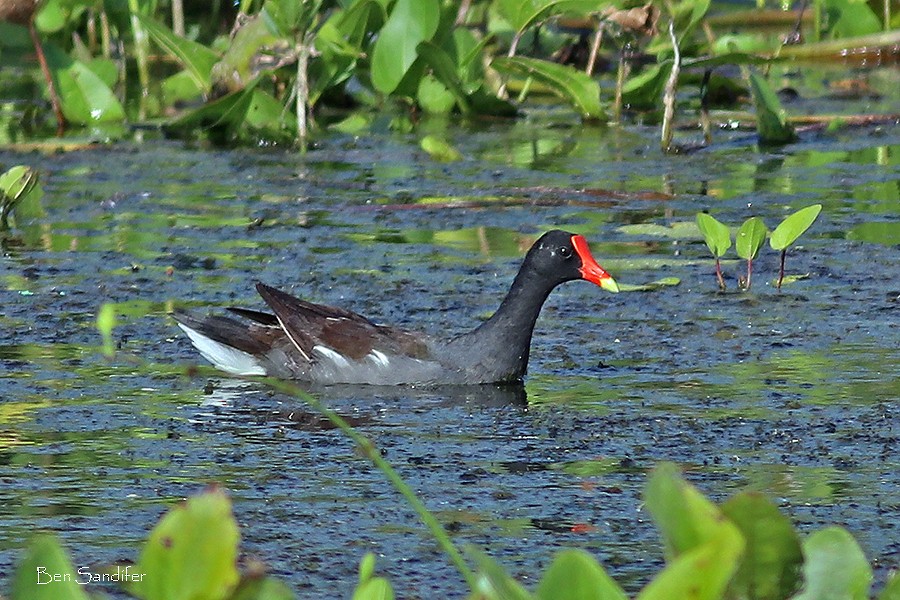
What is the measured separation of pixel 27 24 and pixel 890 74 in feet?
21.2

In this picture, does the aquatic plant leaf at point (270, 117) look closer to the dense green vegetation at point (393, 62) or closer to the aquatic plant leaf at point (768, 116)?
the dense green vegetation at point (393, 62)

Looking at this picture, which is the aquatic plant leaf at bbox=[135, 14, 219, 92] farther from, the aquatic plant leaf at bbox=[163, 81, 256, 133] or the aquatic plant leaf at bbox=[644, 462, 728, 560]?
the aquatic plant leaf at bbox=[644, 462, 728, 560]

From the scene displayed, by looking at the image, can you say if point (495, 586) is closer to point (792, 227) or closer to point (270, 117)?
point (792, 227)

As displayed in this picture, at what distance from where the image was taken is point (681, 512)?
97.3 inches

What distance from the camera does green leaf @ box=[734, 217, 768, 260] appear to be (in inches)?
281

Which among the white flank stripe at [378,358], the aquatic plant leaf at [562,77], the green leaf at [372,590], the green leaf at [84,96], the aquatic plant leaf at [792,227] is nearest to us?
the green leaf at [372,590]

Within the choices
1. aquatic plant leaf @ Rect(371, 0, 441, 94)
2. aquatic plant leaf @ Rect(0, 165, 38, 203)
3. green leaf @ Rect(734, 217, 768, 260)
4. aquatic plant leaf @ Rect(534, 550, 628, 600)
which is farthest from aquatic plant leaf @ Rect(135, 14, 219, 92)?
aquatic plant leaf @ Rect(534, 550, 628, 600)

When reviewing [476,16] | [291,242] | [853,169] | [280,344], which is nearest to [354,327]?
[280,344]

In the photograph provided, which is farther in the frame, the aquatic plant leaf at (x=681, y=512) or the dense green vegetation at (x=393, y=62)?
the dense green vegetation at (x=393, y=62)

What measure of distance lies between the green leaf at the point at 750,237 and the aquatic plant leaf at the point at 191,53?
4.52 meters

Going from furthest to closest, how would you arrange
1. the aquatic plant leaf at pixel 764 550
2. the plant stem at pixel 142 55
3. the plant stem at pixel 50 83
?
the plant stem at pixel 142 55 < the plant stem at pixel 50 83 < the aquatic plant leaf at pixel 764 550

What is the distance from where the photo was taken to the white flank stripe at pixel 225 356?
653 centimetres

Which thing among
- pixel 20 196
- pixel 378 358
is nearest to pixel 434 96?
pixel 20 196

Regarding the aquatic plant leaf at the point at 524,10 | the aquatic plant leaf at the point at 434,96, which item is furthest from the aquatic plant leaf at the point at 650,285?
the aquatic plant leaf at the point at 434,96
